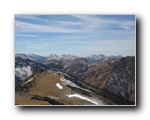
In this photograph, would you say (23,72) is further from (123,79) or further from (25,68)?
(123,79)

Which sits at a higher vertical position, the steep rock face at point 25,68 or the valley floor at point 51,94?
the steep rock face at point 25,68

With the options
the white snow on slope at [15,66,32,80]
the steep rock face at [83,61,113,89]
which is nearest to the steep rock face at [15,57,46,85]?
the white snow on slope at [15,66,32,80]

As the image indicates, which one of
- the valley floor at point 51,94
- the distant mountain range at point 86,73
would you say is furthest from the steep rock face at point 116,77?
the valley floor at point 51,94

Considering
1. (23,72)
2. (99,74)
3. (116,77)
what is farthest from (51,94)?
(116,77)

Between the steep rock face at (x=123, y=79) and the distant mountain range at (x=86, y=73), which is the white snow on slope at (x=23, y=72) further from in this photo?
the steep rock face at (x=123, y=79)
